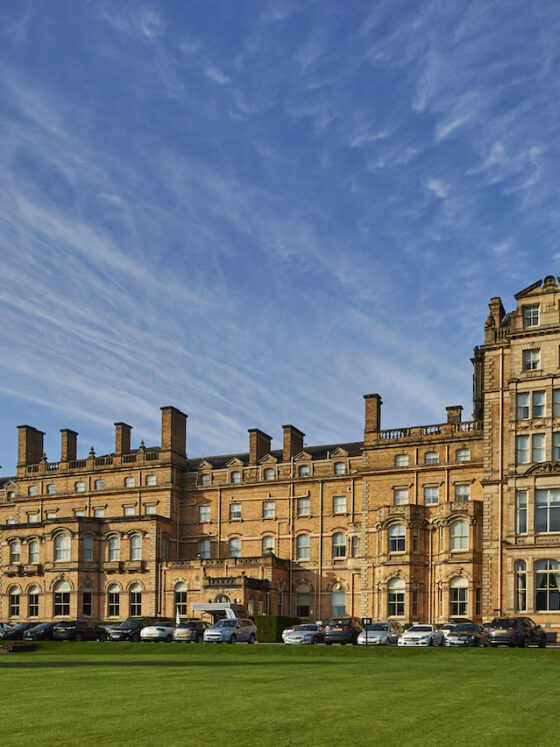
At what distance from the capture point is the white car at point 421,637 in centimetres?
4250

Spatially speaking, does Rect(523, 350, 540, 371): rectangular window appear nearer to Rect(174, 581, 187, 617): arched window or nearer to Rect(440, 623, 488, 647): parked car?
Rect(440, 623, 488, 647): parked car

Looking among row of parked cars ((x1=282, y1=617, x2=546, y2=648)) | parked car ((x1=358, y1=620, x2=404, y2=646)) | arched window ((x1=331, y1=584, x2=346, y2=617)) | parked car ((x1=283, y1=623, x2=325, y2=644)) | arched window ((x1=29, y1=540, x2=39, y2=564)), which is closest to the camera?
row of parked cars ((x1=282, y1=617, x2=546, y2=648))

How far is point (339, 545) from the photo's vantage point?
239 ft

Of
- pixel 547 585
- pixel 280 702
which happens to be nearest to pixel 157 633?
pixel 547 585

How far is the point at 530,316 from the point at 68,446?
4522 cm

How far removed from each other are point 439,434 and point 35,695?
165 ft

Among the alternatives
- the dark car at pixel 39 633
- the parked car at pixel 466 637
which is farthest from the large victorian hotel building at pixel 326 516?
the dark car at pixel 39 633

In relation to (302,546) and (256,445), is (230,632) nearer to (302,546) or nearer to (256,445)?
(302,546)

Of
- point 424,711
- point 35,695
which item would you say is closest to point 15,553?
point 35,695

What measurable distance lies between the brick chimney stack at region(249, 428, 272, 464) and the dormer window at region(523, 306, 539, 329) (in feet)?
89.1

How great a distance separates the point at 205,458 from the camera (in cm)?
8362

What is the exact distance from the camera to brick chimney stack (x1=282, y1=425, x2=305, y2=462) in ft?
252

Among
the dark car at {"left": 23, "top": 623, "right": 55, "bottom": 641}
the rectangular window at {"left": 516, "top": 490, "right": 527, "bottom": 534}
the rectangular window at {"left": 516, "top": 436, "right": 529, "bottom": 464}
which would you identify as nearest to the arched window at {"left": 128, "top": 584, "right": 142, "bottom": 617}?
the dark car at {"left": 23, "top": 623, "right": 55, "bottom": 641}

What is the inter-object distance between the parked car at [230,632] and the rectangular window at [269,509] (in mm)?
27455
